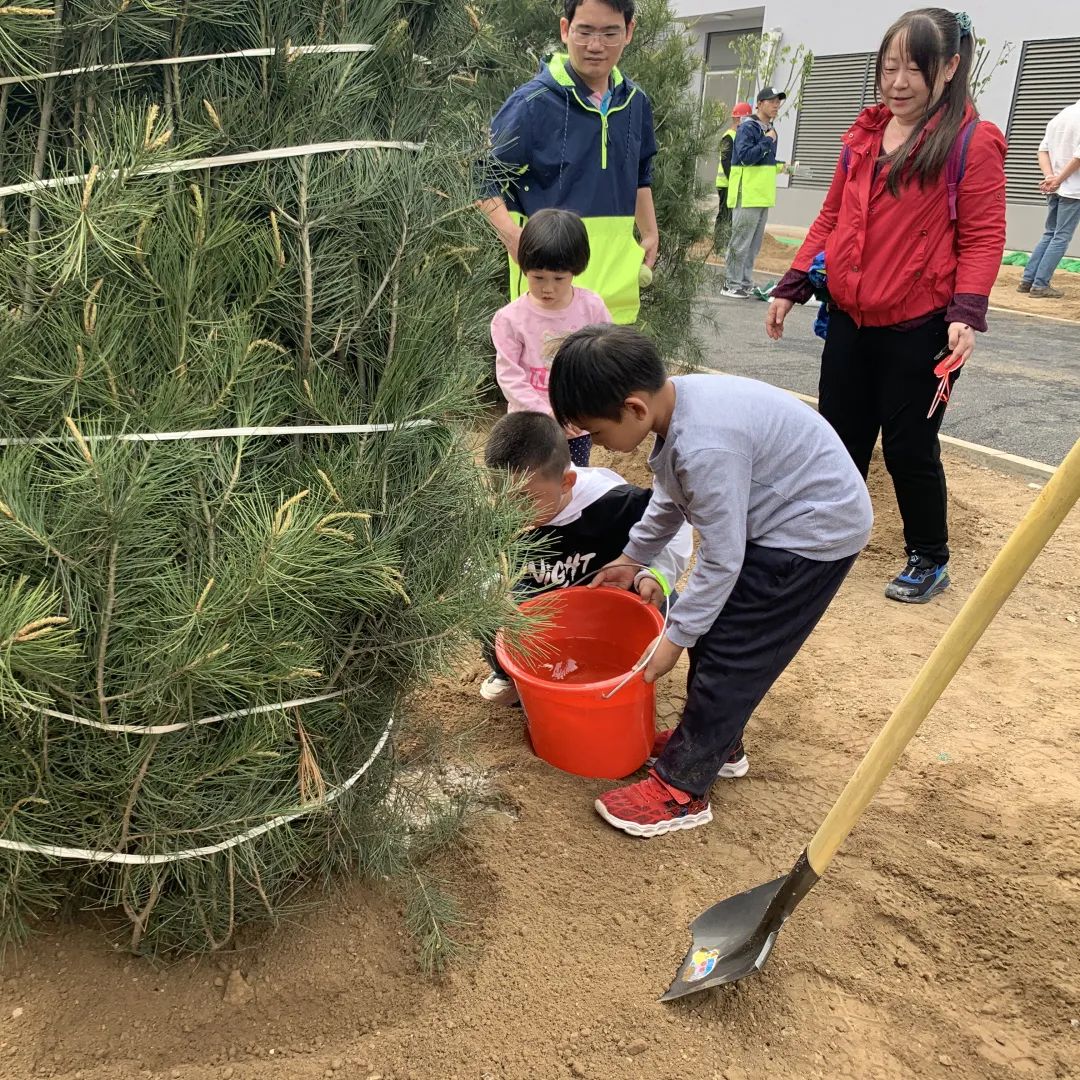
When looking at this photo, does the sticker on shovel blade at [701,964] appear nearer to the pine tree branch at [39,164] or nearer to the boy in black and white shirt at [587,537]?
the boy in black and white shirt at [587,537]

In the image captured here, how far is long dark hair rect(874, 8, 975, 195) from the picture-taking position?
114 inches

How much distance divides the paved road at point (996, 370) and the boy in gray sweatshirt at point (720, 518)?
375cm

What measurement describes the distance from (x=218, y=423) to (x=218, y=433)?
1.0 inches

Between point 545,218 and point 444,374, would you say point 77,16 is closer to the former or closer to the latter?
point 444,374

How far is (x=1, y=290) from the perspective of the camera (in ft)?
4.20

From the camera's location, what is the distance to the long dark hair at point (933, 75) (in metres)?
2.90

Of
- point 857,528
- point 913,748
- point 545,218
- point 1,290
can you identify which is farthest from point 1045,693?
point 1,290

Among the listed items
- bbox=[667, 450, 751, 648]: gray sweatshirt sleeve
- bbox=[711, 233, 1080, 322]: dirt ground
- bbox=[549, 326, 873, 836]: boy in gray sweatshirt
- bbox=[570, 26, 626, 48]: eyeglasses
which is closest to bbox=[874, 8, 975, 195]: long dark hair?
bbox=[570, 26, 626, 48]: eyeglasses

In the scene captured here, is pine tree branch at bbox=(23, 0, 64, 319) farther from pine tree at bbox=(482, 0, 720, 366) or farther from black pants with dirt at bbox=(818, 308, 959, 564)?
pine tree at bbox=(482, 0, 720, 366)

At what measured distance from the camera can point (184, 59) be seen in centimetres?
136

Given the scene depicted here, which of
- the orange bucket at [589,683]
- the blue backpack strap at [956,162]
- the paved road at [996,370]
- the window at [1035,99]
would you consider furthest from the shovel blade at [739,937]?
the window at [1035,99]

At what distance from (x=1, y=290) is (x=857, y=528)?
178 centimetres

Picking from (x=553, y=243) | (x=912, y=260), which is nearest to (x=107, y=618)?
(x=553, y=243)

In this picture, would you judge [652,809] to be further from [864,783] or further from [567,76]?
[567,76]
